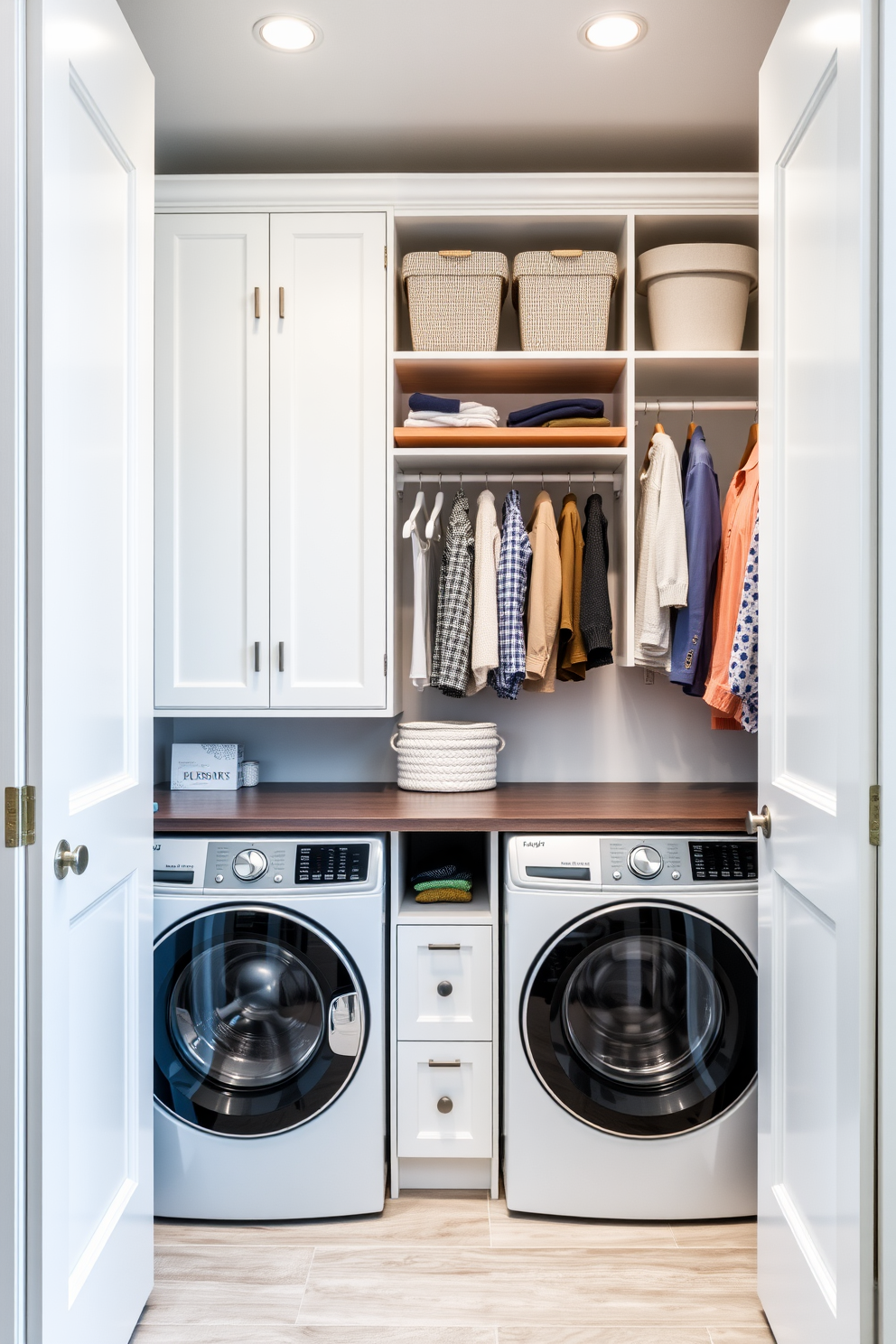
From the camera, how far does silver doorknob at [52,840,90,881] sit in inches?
50.6

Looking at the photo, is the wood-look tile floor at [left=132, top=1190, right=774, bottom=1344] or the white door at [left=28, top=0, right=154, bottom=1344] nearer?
the white door at [left=28, top=0, right=154, bottom=1344]

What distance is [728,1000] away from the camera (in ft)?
6.70

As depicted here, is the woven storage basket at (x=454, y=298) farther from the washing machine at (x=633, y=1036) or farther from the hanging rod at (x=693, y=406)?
the washing machine at (x=633, y=1036)

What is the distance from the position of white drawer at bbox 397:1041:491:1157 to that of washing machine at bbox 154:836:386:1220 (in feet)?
0.25

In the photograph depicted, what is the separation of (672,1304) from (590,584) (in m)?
1.58

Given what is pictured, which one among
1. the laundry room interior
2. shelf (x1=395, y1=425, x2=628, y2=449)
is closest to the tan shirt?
the laundry room interior

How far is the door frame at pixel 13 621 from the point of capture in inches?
47.0

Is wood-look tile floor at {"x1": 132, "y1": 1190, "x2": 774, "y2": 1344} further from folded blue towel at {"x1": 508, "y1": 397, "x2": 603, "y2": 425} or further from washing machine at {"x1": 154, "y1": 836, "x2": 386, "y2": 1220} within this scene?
folded blue towel at {"x1": 508, "y1": 397, "x2": 603, "y2": 425}

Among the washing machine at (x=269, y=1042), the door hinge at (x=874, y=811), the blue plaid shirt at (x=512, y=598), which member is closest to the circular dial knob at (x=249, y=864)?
the washing machine at (x=269, y=1042)

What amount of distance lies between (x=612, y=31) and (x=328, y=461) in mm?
1119

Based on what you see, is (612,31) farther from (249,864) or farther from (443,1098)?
(443,1098)

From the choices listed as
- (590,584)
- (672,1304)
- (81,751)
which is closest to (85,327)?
(81,751)

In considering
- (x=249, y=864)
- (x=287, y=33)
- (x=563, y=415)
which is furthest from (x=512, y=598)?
(x=287, y=33)

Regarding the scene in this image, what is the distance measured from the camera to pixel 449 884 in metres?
2.21
